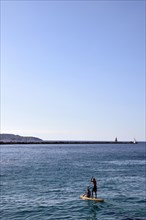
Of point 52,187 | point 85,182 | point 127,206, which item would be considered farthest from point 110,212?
point 85,182

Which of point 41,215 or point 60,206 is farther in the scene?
point 60,206

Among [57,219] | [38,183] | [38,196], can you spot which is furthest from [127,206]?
[38,183]

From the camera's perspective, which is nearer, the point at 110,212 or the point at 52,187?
the point at 110,212

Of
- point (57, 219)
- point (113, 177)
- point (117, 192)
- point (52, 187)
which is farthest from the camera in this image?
point (113, 177)

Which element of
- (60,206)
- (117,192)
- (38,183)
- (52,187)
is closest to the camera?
(60,206)

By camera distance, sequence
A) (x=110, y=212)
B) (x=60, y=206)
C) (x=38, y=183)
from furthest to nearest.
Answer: (x=38, y=183)
(x=60, y=206)
(x=110, y=212)

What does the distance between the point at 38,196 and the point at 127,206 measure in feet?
33.5

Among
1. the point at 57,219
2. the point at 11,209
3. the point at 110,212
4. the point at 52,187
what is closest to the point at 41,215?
the point at 57,219

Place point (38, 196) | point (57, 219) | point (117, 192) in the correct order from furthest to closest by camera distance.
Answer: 1. point (117, 192)
2. point (38, 196)
3. point (57, 219)

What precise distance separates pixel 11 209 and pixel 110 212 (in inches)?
371

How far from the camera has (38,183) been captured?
1704 inches

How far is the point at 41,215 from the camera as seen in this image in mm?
26781

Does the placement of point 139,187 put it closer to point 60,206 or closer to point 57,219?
point 60,206

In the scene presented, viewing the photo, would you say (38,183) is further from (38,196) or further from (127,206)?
(127,206)
